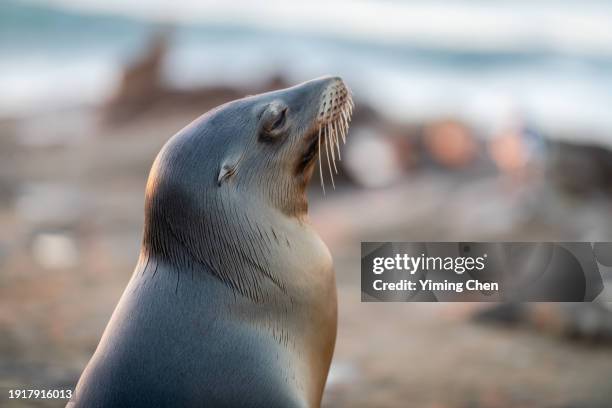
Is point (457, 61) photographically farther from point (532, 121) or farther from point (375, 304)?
point (375, 304)

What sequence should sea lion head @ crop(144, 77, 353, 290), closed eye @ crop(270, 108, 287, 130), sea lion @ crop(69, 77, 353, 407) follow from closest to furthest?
sea lion @ crop(69, 77, 353, 407), sea lion head @ crop(144, 77, 353, 290), closed eye @ crop(270, 108, 287, 130)

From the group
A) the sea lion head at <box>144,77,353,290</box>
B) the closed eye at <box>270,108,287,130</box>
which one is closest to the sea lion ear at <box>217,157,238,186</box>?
the sea lion head at <box>144,77,353,290</box>

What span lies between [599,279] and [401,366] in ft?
3.86

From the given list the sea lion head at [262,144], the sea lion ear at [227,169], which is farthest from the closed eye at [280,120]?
the sea lion ear at [227,169]

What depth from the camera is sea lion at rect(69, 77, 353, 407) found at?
2154 mm

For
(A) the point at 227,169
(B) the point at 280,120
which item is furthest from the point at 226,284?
(B) the point at 280,120

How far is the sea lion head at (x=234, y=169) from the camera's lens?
7.40ft

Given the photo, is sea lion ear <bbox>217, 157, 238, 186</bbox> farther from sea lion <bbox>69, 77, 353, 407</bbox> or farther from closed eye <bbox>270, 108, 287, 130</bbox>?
closed eye <bbox>270, 108, 287, 130</bbox>

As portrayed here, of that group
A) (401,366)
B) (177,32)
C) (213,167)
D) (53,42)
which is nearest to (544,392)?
(401,366)

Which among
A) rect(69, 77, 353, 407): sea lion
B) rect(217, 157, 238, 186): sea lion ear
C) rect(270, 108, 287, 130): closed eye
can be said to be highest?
rect(270, 108, 287, 130): closed eye

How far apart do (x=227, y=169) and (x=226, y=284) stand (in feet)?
0.95

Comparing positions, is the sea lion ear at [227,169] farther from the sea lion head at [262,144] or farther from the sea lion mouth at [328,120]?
the sea lion mouth at [328,120]

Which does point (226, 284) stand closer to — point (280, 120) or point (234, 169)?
point (234, 169)

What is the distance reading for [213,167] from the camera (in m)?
2.27
